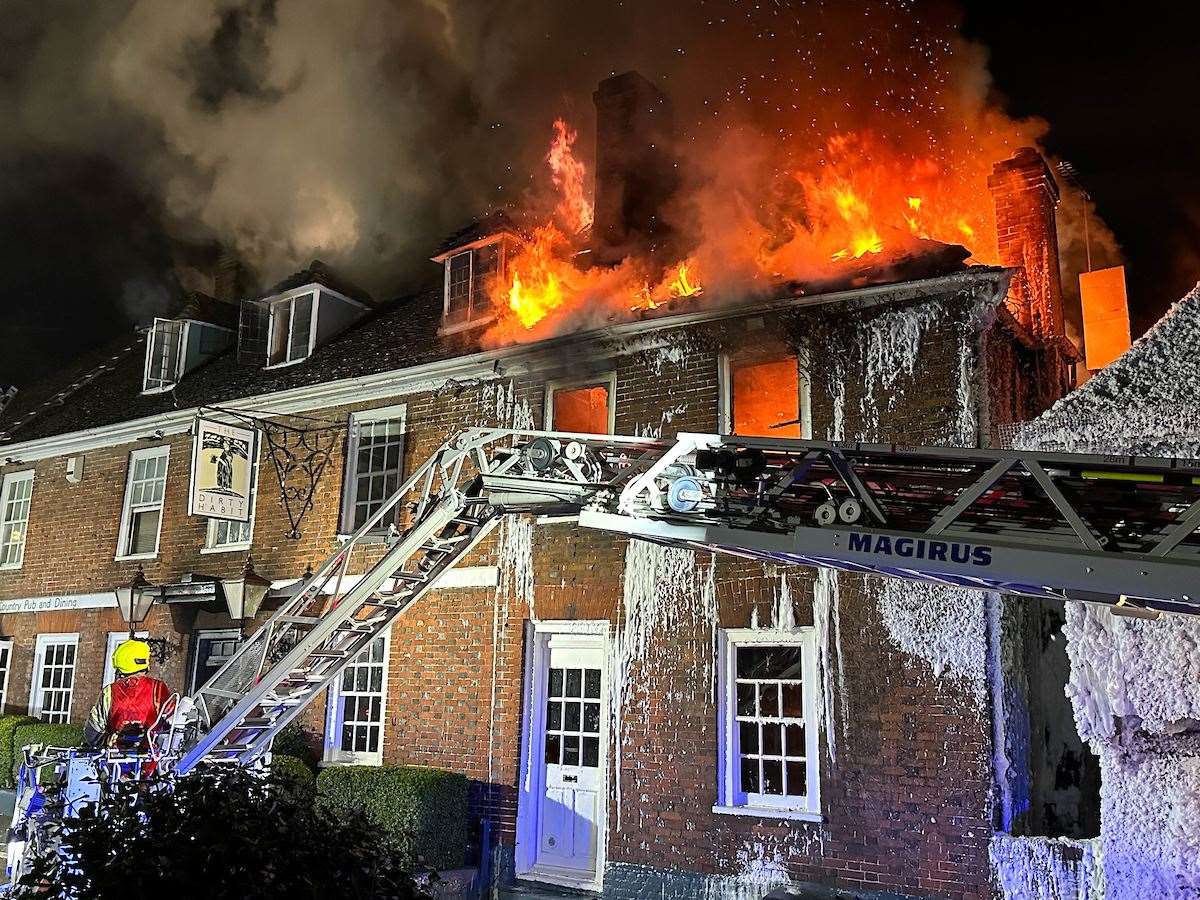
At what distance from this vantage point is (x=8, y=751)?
572 inches

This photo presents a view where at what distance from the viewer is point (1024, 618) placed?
9023 mm

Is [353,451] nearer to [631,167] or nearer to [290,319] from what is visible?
[290,319]

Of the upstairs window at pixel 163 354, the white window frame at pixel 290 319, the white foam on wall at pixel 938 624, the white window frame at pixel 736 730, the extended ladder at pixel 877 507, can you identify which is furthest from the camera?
the upstairs window at pixel 163 354

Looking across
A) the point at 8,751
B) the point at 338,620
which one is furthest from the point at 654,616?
the point at 8,751

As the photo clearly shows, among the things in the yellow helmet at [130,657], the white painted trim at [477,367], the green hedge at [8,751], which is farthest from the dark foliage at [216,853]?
the green hedge at [8,751]

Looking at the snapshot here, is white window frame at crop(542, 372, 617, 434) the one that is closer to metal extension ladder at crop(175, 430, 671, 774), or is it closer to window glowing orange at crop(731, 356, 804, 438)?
window glowing orange at crop(731, 356, 804, 438)

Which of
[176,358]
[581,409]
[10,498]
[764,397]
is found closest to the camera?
[764,397]

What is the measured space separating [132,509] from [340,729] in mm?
5757

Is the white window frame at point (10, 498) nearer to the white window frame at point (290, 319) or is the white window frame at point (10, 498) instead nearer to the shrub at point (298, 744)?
the white window frame at point (290, 319)

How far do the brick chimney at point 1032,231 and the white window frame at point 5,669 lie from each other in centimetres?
1639

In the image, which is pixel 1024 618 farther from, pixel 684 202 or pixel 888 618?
pixel 684 202

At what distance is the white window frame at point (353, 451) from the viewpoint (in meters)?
12.9

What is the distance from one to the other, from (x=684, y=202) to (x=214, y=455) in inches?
275

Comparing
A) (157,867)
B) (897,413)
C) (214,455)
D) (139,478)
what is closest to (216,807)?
(157,867)
